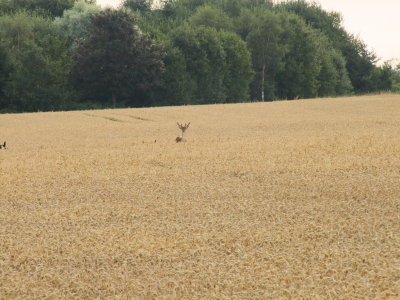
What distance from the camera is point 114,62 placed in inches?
1940

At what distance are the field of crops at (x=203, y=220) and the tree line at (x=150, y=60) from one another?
30.6 meters

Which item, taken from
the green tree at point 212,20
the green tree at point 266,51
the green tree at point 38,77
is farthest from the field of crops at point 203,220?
the green tree at point 212,20

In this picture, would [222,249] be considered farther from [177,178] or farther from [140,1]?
[140,1]

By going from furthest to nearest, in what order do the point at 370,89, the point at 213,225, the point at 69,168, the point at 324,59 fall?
1. the point at 370,89
2. the point at 324,59
3. the point at 69,168
4. the point at 213,225

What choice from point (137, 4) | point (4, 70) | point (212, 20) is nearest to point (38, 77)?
point (4, 70)

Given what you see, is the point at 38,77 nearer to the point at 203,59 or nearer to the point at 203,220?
the point at 203,59

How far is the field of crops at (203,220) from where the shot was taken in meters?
6.14

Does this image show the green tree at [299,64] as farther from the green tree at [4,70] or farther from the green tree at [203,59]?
the green tree at [4,70]

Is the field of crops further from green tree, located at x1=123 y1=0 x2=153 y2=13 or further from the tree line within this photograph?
green tree, located at x1=123 y1=0 x2=153 y2=13

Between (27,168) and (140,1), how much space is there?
8070 centimetres

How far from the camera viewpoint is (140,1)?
91312 millimetres

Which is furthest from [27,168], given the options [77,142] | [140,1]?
[140,1]

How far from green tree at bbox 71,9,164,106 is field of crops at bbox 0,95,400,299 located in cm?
3086

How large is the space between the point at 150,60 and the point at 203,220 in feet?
137
